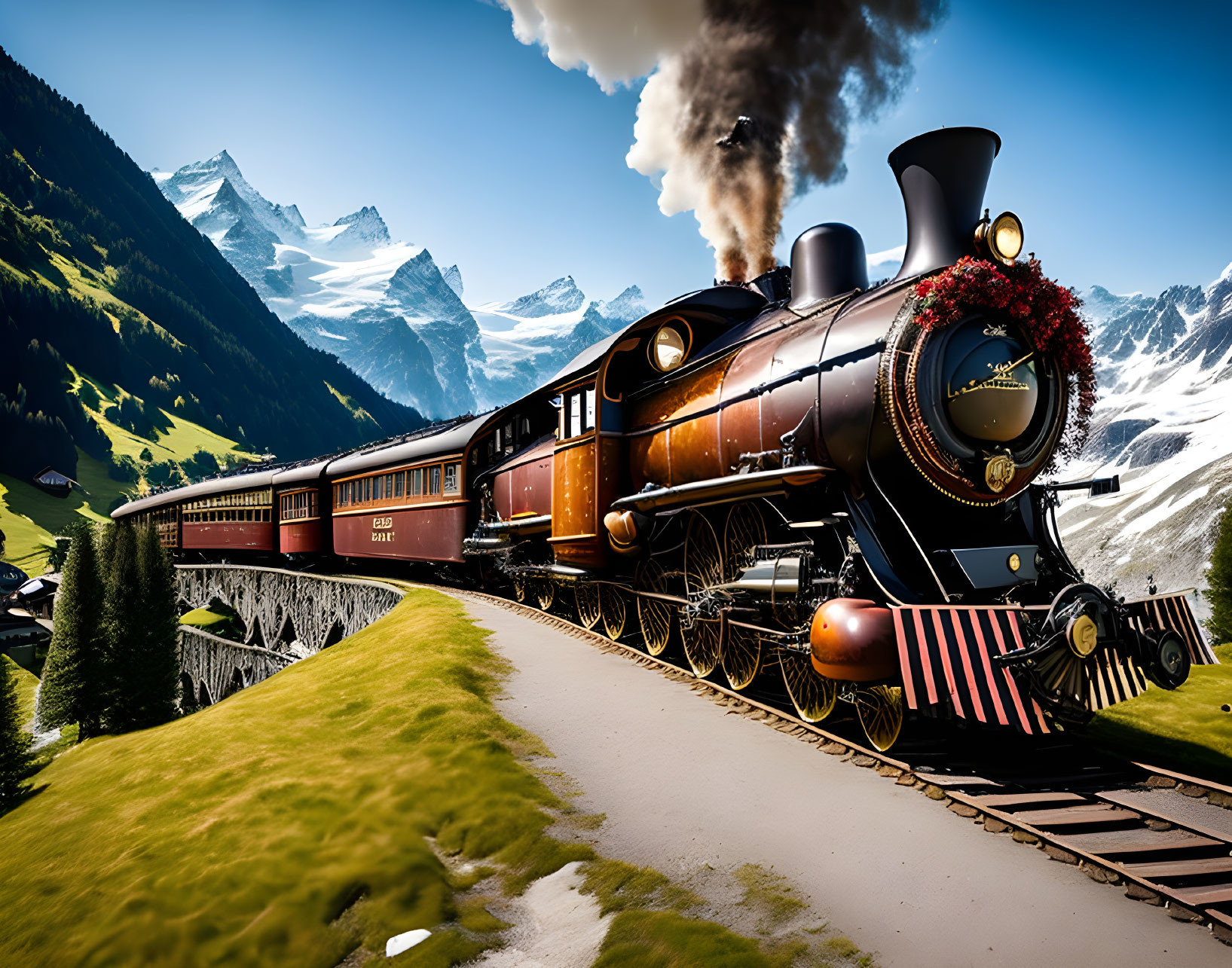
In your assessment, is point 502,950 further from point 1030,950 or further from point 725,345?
point 725,345

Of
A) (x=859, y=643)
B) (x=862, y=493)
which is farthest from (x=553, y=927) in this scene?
(x=862, y=493)

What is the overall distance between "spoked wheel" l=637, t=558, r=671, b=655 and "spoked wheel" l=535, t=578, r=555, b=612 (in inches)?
141

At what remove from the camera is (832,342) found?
6184mm

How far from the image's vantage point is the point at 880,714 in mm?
5703

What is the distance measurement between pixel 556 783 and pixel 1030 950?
309 cm

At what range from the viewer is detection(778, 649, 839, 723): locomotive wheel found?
20.3ft

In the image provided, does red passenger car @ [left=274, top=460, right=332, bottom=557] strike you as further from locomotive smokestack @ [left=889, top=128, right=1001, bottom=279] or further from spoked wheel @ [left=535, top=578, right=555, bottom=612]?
locomotive smokestack @ [left=889, top=128, right=1001, bottom=279]

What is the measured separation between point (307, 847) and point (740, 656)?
179 inches

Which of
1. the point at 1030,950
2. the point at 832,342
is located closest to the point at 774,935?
the point at 1030,950

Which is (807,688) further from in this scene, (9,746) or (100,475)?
(100,475)

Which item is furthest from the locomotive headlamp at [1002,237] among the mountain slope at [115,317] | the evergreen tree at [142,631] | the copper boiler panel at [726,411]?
the mountain slope at [115,317]

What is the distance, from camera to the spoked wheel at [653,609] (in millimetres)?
9023

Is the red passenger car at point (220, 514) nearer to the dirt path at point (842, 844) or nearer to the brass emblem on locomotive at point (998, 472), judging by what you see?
the dirt path at point (842, 844)

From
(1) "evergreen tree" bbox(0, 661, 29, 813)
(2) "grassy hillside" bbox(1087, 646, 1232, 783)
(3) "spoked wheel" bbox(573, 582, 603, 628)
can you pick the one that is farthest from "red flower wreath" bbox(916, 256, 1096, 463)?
(1) "evergreen tree" bbox(0, 661, 29, 813)
